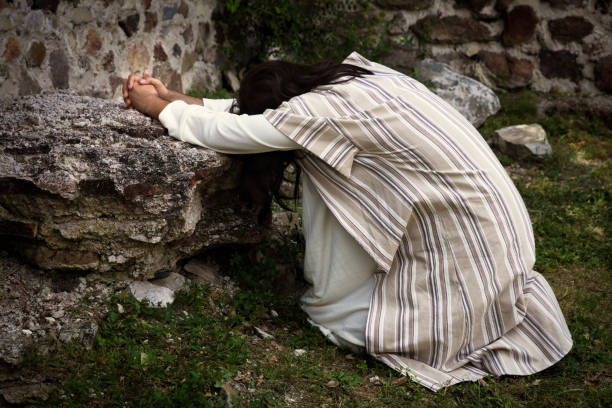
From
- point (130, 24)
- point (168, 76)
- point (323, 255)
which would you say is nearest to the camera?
point (323, 255)

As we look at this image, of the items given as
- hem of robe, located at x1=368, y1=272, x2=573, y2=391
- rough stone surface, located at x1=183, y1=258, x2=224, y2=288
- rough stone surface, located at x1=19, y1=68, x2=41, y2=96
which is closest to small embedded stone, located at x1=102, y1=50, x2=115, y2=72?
rough stone surface, located at x1=19, y1=68, x2=41, y2=96

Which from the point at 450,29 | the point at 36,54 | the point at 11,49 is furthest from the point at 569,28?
the point at 11,49

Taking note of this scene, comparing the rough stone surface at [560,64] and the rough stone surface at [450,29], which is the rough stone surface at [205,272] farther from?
the rough stone surface at [560,64]

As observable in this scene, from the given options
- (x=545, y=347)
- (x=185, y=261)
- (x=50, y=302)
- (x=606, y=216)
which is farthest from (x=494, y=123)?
(x=50, y=302)

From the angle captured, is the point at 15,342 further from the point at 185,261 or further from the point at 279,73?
the point at 279,73

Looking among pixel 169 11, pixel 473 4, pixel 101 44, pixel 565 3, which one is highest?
pixel 565 3

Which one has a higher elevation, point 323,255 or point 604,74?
point 604,74

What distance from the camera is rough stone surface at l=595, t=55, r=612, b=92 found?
531cm

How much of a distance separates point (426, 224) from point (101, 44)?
2.22 metres

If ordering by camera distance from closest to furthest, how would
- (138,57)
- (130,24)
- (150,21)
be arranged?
(130,24)
(138,57)
(150,21)

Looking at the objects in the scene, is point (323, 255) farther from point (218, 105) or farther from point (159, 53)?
point (159, 53)

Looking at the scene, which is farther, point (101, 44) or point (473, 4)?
point (473, 4)

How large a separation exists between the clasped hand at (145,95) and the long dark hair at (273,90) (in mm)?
369

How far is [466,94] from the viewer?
516 cm
